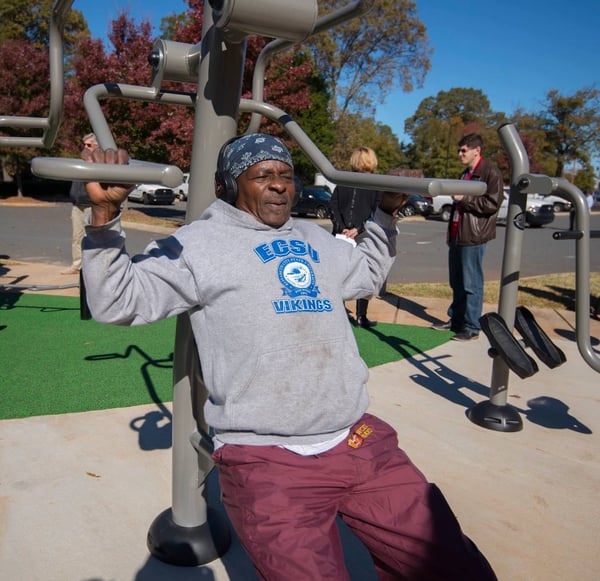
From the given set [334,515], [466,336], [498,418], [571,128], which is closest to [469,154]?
[466,336]

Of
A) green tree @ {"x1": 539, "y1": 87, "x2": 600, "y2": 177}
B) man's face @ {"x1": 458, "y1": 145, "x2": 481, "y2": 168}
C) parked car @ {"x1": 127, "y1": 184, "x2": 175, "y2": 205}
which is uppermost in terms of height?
green tree @ {"x1": 539, "y1": 87, "x2": 600, "y2": 177}

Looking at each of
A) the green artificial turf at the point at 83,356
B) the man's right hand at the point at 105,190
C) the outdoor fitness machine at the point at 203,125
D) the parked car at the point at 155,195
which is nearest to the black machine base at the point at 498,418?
the green artificial turf at the point at 83,356

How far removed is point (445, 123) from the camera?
56156mm

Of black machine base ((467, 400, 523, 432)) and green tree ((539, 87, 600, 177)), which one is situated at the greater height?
green tree ((539, 87, 600, 177))

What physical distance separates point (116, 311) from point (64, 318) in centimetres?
446

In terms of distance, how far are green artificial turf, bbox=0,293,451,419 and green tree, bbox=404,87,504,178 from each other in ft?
142

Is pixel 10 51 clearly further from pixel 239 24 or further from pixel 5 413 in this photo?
pixel 239 24

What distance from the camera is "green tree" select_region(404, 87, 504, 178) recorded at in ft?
161

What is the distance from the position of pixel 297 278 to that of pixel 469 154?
3.60m

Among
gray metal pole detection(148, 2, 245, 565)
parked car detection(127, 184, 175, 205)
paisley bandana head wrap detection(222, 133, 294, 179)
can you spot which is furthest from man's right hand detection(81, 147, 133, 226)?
parked car detection(127, 184, 175, 205)

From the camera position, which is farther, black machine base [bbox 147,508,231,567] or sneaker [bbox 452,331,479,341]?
sneaker [bbox 452,331,479,341]

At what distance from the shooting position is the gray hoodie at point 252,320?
1.66 m

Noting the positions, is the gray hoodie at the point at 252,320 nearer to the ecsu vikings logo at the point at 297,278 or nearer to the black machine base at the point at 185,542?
the ecsu vikings logo at the point at 297,278

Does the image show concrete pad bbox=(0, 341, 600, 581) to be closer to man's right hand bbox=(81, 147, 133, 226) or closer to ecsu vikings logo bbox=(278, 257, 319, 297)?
ecsu vikings logo bbox=(278, 257, 319, 297)
